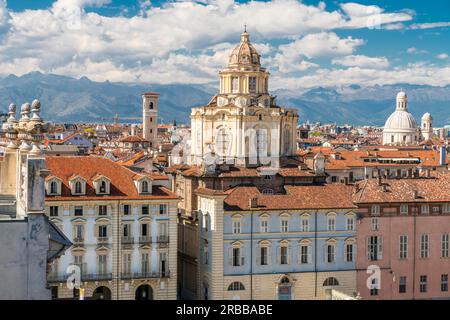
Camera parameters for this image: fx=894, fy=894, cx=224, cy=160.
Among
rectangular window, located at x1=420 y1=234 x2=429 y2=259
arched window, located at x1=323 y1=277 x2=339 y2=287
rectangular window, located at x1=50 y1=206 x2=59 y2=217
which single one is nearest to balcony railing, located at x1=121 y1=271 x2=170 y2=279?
rectangular window, located at x1=50 y1=206 x2=59 y2=217

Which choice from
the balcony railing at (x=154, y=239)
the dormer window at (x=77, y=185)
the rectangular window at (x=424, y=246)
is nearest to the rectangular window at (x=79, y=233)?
the dormer window at (x=77, y=185)

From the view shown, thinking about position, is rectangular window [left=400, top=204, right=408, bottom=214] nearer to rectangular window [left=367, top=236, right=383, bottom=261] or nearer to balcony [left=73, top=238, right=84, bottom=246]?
rectangular window [left=367, top=236, right=383, bottom=261]

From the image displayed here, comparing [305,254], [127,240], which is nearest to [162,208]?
[127,240]

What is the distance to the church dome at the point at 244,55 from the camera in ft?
168

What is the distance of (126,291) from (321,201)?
1012cm

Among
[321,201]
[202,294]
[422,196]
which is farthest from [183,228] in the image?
[422,196]

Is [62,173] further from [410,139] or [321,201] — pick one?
[410,139]

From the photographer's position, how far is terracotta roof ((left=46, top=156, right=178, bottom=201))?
126 feet

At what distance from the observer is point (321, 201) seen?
42.1m

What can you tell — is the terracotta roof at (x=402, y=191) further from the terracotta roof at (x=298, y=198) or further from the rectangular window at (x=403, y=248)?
the rectangular window at (x=403, y=248)

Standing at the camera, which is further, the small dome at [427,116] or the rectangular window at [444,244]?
the small dome at [427,116]

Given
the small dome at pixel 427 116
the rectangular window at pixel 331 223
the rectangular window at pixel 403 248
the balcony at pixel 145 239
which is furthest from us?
the small dome at pixel 427 116

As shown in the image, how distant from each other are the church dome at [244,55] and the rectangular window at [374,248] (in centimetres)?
1381
